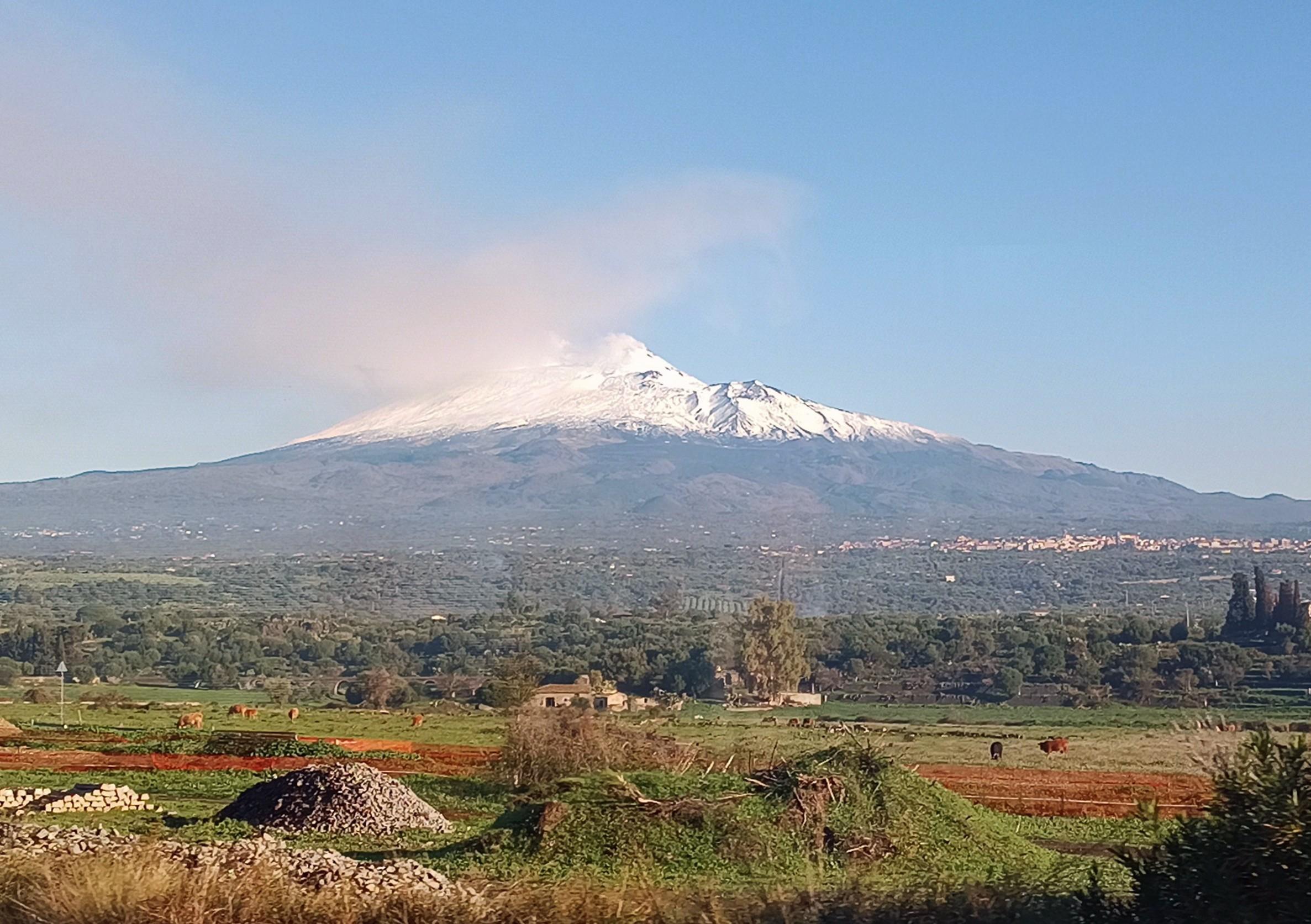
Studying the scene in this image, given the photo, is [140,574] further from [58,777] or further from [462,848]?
[462,848]

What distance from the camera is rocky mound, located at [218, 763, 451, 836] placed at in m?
18.9

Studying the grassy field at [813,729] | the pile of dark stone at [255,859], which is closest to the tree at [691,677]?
the grassy field at [813,729]

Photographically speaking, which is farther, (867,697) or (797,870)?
(867,697)

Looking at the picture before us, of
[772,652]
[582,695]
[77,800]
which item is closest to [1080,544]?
Answer: [772,652]

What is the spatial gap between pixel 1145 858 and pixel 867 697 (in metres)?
53.5

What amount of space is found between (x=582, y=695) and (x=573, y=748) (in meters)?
26.6

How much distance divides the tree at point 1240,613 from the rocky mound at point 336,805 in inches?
2316

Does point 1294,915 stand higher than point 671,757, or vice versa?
point 1294,915

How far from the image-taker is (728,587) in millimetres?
119375

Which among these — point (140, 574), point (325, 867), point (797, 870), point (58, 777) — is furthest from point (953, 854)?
point (140, 574)

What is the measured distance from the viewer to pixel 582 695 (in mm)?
50031

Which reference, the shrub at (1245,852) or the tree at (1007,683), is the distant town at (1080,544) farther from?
the shrub at (1245,852)

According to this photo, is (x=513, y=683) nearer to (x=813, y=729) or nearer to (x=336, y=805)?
(x=813, y=729)

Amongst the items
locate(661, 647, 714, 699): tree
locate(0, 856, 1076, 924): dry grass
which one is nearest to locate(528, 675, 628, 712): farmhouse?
locate(661, 647, 714, 699): tree
